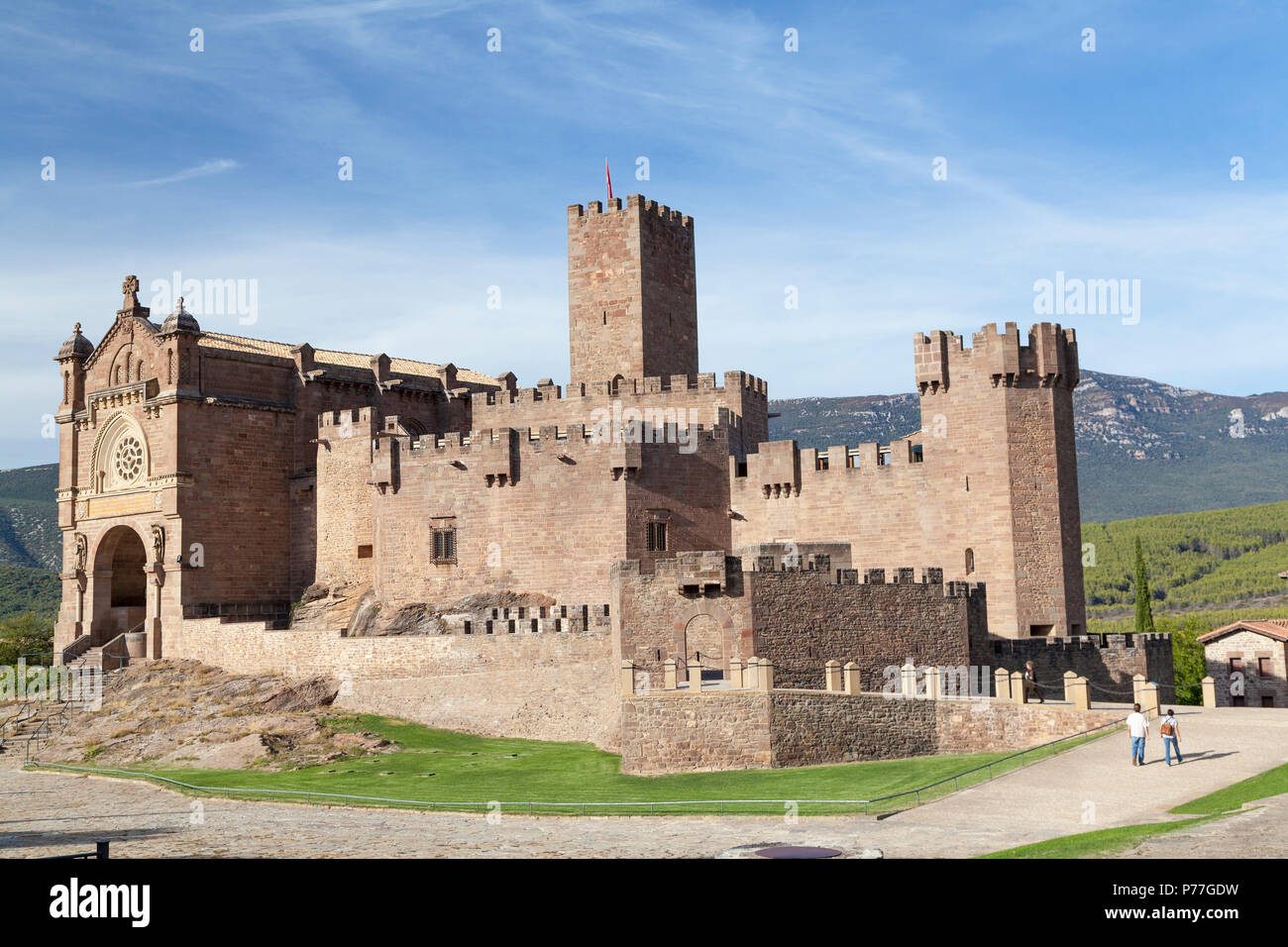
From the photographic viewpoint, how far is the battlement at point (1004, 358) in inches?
1531

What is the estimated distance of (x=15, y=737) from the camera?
40.0 m

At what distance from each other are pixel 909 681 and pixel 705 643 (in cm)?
489

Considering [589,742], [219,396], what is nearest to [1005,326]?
[589,742]

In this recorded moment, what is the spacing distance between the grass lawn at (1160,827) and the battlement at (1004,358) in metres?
18.5

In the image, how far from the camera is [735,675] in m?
30.0

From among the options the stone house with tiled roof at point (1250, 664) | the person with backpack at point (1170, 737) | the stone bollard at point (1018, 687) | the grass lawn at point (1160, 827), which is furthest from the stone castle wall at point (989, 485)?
the stone house with tiled roof at point (1250, 664)

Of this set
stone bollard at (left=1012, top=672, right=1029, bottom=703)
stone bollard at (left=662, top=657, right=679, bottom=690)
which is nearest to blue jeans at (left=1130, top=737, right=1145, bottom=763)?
stone bollard at (left=1012, top=672, right=1029, bottom=703)

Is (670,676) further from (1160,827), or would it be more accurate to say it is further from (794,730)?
(1160,827)

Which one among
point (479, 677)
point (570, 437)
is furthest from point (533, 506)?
point (479, 677)

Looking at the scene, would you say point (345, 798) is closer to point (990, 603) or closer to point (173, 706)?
point (173, 706)

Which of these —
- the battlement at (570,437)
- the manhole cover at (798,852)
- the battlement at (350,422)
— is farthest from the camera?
the battlement at (350,422)

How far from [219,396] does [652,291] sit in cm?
1576

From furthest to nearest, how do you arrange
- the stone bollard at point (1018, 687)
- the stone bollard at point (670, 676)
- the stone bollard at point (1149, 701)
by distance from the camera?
the stone bollard at point (670, 676) < the stone bollard at point (1018, 687) < the stone bollard at point (1149, 701)

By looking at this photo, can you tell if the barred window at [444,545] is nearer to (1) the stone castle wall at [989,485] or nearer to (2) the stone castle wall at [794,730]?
(1) the stone castle wall at [989,485]
